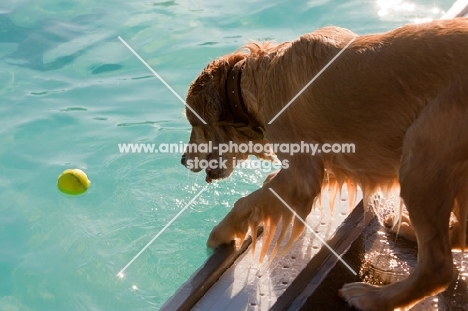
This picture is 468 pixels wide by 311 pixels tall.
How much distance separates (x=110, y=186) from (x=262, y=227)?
2171 millimetres

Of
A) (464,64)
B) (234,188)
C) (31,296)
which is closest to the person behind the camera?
(464,64)

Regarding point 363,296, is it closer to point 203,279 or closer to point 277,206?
point 277,206

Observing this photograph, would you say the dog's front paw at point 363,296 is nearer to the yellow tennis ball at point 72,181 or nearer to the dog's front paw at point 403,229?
the dog's front paw at point 403,229

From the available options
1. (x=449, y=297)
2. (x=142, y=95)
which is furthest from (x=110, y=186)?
(x=449, y=297)

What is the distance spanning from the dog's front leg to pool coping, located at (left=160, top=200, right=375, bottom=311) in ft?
0.46

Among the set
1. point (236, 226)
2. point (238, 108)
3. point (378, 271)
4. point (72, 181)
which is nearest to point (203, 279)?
point (236, 226)

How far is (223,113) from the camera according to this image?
169 inches

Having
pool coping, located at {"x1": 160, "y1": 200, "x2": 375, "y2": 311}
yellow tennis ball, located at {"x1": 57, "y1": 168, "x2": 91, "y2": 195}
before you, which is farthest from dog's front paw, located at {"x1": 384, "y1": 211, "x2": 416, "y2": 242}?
yellow tennis ball, located at {"x1": 57, "y1": 168, "x2": 91, "y2": 195}

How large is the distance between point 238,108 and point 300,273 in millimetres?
1176

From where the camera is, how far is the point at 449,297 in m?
3.58

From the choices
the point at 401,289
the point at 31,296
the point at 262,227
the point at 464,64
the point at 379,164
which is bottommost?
the point at 31,296

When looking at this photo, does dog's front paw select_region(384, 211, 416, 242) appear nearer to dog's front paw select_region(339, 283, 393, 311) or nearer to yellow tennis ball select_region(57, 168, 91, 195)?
dog's front paw select_region(339, 283, 393, 311)

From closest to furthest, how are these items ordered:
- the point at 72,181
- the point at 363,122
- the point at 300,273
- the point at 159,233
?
the point at 363,122 → the point at 300,273 → the point at 72,181 → the point at 159,233

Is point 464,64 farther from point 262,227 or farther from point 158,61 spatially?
point 158,61
